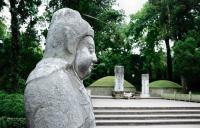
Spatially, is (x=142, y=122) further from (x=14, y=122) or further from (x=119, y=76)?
(x=119, y=76)

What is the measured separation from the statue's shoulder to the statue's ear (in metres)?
0.13

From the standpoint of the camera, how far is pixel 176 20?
40031 mm

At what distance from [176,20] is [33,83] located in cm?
3807

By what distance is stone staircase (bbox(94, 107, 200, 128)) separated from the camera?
1692cm

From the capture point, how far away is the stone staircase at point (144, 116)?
16922 millimetres

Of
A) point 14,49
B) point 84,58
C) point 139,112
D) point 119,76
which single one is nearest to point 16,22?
point 14,49

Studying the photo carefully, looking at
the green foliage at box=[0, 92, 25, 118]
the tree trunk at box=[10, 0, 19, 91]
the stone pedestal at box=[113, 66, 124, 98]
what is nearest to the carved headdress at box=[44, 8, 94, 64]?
the green foliage at box=[0, 92, 25, 118]

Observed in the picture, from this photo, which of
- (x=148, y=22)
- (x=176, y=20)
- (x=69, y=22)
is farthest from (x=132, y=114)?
(x=148, y=22)

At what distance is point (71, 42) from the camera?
3.46 m

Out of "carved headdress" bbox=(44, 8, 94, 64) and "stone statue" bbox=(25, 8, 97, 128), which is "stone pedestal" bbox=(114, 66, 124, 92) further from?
"carved headdress" bbox=(44, 8, 94, 64)

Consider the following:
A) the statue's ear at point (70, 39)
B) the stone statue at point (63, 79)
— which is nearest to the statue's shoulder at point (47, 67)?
the stone statue at point (63, 79)

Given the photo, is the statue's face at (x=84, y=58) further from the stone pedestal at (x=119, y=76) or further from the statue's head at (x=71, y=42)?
the stone pedestal at (x=119, y=76)

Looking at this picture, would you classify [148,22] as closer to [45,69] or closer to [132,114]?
[132,114]

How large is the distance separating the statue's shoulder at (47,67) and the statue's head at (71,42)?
72 millimetres
